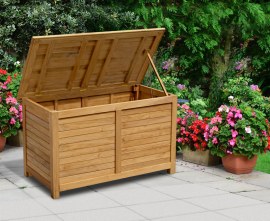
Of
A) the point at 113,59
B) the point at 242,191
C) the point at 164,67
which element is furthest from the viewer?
the point at 164,67

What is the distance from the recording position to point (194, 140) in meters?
A: 7.86

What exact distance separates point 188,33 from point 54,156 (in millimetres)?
5283

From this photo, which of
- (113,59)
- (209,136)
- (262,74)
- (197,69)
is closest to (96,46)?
(113,59)

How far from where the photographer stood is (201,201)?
21.5ft

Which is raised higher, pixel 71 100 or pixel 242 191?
pixel 71 100

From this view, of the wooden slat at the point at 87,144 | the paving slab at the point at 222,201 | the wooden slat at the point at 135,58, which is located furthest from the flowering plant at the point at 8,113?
the paving slab at the point at 222,201

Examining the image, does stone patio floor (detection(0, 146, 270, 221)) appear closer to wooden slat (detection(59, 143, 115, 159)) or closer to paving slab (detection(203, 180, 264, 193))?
paving slab (detection(203, 180, 264, 193))

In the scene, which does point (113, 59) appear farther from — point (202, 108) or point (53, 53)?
point (202, 108)

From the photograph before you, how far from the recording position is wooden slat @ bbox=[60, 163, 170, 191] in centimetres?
665

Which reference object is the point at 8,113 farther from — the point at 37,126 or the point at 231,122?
the point at 231,122

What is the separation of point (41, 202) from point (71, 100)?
1552 millimetres

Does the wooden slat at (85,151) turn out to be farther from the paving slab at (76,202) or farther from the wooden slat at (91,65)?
the wooden slat at (91,65)

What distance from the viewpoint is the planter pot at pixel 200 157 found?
7.93 metres

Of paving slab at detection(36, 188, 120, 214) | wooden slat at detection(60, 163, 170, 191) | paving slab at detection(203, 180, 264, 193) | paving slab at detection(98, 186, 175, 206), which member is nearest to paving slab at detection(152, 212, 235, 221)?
paving slab at detection(98, 186, 175, 206)
